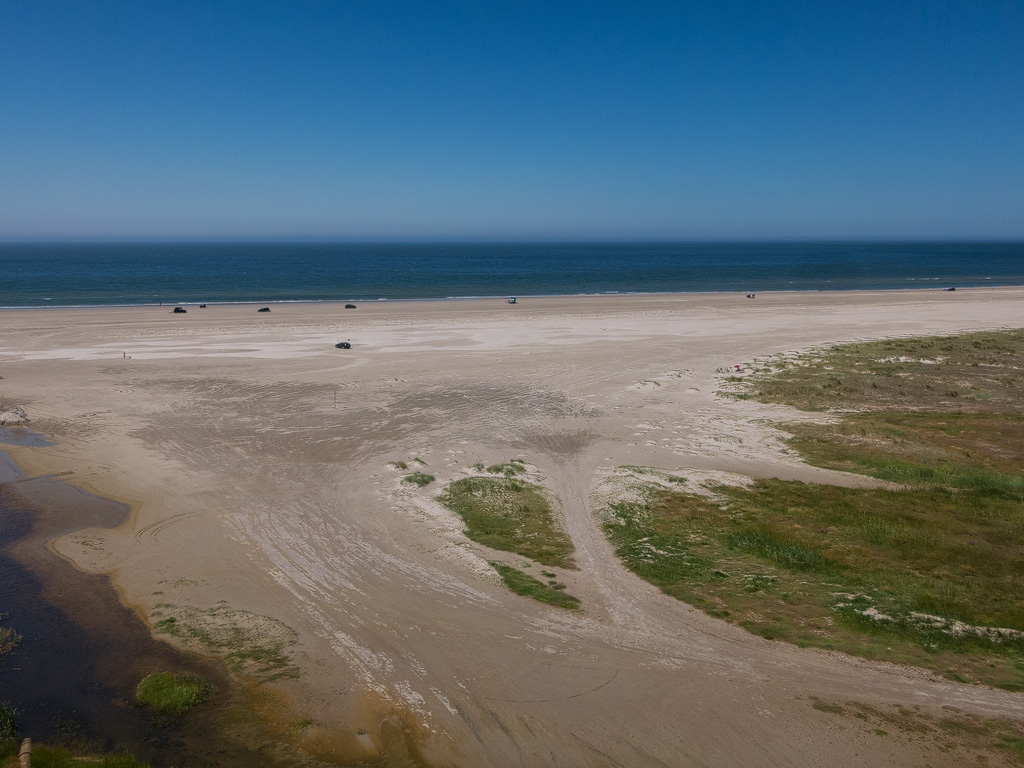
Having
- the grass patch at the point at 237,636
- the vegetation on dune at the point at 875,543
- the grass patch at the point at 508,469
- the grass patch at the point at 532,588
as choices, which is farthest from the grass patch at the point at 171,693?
the grass patch at the point at 508,469

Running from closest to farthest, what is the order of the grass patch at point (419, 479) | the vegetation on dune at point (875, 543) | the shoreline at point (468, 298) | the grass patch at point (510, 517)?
the vegetation on dune at point (875, 543), the grass patch at point (510, 517), the grass patch at point (419, 479), the shoreline at point (468, 298)

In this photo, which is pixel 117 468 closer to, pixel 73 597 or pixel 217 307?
pixel 73 597

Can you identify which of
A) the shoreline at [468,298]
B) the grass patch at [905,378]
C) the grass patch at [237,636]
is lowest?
the grass patch at [237,636]

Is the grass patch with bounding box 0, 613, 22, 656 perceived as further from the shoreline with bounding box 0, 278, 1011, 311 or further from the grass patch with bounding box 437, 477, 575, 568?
the shoreline with bounding box 0, 278, 1011, 311

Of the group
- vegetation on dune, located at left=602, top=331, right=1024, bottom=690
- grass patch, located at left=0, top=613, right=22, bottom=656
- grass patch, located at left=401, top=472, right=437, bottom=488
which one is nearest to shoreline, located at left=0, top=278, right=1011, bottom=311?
grass patch, located at left=401, top=472, right=437, bottom=488

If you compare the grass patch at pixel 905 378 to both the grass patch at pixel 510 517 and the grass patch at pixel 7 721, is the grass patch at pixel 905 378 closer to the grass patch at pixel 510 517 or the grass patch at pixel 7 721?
the grass patch at pixel 510 517

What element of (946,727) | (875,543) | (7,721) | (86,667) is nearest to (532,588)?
(946,727)

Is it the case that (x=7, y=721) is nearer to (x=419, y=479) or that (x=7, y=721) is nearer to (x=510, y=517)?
(x=510, y=517)
